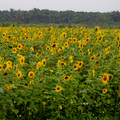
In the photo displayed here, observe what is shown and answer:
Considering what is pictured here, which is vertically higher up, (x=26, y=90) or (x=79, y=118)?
(x=26, y=90)

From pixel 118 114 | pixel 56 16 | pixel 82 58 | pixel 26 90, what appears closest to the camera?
pixel 26 90

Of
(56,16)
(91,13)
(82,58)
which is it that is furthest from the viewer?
(91,13)

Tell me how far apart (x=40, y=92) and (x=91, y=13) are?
154 feet

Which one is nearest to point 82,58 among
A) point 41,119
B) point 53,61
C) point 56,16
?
point 53,61

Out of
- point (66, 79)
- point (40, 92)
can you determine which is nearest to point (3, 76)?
point (40, 92)

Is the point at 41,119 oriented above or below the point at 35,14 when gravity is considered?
below

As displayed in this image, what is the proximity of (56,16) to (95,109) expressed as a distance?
42541 millimetres

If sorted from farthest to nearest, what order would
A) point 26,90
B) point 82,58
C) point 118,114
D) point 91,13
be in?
point 91,13
point 82,58
point 118,114
point 26,90

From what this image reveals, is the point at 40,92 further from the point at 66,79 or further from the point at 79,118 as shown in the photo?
the point at 79,118

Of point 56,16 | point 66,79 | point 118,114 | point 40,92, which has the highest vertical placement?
point 56,16

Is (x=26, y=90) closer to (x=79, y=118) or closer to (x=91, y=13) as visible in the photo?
(x=79, y=118)

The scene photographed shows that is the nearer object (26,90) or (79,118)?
(26,90)

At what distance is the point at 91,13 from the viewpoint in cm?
4694

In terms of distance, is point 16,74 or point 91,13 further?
point 91,13
